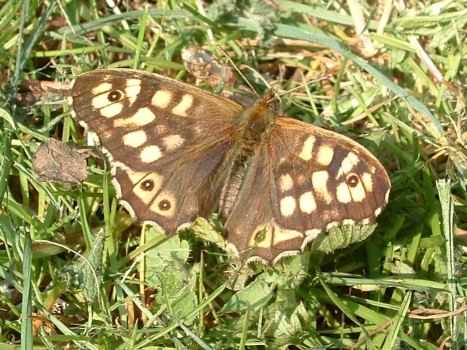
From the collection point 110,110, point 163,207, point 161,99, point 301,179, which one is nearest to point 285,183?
point 301,179

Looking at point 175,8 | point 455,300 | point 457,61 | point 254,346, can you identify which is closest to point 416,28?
point 457,61

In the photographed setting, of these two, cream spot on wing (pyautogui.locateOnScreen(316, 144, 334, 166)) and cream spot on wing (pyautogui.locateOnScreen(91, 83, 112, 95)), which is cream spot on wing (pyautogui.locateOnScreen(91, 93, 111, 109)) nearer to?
cream spot on wing (pyautogui.locateOnScreen(91, 83, 112, 95))

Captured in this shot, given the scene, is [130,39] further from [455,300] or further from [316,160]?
[455,300]

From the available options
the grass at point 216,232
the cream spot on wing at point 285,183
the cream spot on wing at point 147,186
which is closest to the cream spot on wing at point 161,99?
the cream spot on wing at point 147,186

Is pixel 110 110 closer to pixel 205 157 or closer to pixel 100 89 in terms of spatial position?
pixel 100 89

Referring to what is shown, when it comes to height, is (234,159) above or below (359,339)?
above
